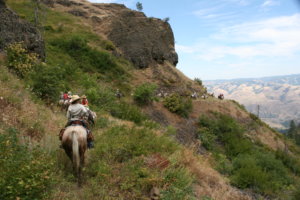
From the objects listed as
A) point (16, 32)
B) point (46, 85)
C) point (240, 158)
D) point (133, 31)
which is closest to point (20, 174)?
point (46, 85)

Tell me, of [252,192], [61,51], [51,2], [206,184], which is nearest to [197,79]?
[61,51]

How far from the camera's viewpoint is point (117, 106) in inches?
742

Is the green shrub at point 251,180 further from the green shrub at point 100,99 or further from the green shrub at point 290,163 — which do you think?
the green shrub at point 290,163

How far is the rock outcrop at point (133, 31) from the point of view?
31.9 m

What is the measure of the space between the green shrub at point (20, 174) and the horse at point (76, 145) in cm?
62

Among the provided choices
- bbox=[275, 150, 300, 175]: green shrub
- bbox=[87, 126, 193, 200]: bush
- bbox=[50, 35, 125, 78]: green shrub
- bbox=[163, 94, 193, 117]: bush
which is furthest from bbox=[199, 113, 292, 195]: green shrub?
bbox=[50, 35, 125, 78]: green shrub

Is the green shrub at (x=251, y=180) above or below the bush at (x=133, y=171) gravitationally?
below

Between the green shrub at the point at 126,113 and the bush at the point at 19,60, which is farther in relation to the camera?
the green shrub at the point at 126,113

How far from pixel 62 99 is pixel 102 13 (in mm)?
28664

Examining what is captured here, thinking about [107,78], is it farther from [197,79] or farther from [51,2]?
[51,2]

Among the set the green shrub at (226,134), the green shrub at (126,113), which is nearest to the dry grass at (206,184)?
the green shrub at (126,113)

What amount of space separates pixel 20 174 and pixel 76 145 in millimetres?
1472

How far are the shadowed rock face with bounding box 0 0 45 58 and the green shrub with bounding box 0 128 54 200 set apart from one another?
12891 millimetres

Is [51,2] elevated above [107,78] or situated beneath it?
elevated above
